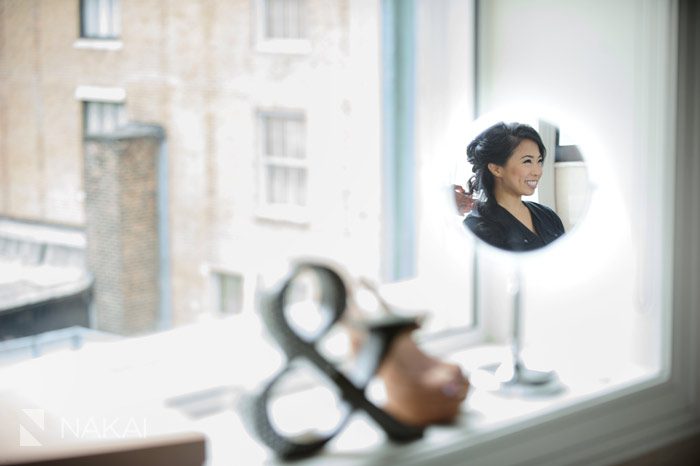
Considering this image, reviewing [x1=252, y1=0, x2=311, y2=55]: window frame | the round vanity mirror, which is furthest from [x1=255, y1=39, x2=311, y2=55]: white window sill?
the round vanity mirror

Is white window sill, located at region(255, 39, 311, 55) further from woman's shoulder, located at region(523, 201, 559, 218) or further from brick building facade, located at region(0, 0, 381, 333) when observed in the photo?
woman's shoulder, located at region(523, 201, 559, 218)

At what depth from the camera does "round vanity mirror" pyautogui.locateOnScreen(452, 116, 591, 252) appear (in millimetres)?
2096

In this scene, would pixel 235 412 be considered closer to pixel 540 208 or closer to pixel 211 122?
pixel 211 122

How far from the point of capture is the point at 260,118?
7.14 feet

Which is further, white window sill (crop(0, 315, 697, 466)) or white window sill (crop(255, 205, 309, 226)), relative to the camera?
white window sill (crop(255, 205, 309, 226))

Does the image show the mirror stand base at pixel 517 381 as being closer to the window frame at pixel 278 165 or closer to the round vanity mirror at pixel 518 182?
the round vanity mirror at pixel 518 182

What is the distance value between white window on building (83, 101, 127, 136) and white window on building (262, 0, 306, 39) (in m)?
→ 0.38

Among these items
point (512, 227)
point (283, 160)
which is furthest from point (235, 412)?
point (512, 227)

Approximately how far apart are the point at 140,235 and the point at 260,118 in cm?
37

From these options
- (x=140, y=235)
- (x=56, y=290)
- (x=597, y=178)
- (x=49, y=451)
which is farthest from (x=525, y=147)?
(x=49, y=451)

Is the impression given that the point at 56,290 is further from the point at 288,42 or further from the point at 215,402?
the point at 288,42

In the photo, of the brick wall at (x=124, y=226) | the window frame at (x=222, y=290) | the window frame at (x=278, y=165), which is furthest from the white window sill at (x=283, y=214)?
the brick wall at (x=124, y=226)

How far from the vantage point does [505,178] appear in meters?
2.10

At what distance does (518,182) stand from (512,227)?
9 centimetres
